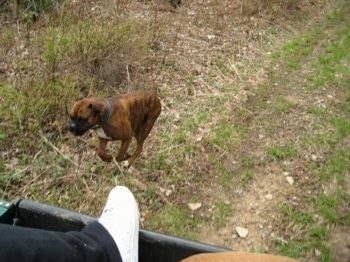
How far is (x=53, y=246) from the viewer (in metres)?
1.53

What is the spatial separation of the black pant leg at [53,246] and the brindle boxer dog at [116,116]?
0.49m

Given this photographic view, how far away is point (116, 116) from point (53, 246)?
0.71m

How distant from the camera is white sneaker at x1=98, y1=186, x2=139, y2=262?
177 centimetres

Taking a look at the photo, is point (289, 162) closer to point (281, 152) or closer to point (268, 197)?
point (281, 152)

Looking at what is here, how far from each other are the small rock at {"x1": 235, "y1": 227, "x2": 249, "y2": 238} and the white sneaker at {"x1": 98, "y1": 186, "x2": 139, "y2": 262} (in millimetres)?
1281

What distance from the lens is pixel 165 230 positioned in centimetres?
308

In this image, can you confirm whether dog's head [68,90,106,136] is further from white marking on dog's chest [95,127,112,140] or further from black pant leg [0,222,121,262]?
black pant leg [0,222,121,262]

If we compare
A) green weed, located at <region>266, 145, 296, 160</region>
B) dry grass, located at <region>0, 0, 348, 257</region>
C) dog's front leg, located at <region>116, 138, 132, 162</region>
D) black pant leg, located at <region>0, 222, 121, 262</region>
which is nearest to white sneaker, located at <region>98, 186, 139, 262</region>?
black pant leg, located at <region>0, 222, 121, 262</region>

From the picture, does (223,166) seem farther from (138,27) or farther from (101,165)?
(138,27)

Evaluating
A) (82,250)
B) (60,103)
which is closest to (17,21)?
(60,103)

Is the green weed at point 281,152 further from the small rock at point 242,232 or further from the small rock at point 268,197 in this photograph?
the small rock at point 242,232

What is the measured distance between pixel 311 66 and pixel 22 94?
357 centimetres

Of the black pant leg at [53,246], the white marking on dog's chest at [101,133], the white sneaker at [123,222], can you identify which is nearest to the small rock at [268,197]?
the white sneaker at [123,222]

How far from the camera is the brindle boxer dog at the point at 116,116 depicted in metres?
1.87
